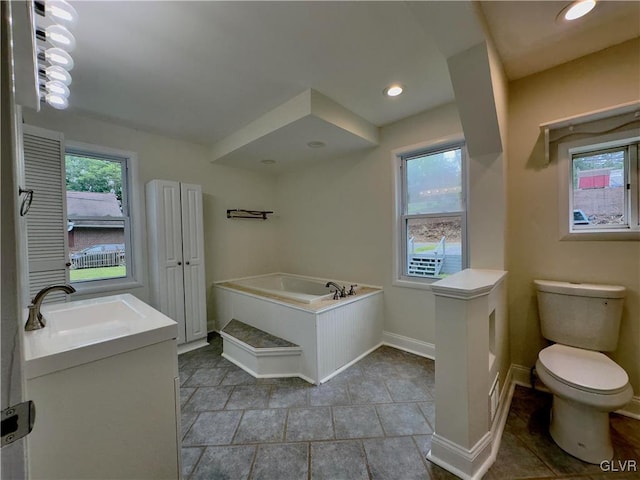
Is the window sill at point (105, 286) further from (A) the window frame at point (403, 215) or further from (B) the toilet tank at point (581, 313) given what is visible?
(B) the toilet tank at point (581, 313)

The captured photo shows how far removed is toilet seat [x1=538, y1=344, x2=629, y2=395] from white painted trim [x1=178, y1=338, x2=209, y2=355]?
318 centimetres

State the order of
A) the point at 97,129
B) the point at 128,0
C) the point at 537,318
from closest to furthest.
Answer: the point at 128,0, the point at 537,318, the point at 97,129

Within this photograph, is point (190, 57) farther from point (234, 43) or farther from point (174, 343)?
point (174, 343)

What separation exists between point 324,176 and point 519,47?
2250 mm

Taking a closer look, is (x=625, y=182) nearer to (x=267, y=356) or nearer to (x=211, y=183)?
(x=267, y=356)

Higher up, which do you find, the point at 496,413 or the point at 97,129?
the point at 97,129

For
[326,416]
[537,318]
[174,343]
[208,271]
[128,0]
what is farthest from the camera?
[208,271]

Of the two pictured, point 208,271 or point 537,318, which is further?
point 208,271

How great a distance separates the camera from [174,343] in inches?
45.1

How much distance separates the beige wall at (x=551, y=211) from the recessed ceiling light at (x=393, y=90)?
0.90 metres

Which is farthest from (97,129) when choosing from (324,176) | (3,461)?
(3,461)

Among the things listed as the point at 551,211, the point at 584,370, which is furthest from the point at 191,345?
the point at 551,211

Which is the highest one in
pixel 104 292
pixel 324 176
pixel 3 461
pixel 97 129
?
pixel 97 129

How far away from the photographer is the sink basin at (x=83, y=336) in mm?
874
